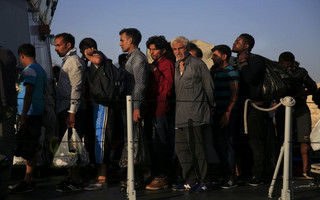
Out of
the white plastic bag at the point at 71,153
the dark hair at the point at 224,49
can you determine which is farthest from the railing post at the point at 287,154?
the white plastic bag at the point at 71,153

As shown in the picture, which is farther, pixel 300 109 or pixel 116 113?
pixel 300 109

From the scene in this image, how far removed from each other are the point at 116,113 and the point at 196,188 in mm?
1330

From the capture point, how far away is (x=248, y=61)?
8039mm

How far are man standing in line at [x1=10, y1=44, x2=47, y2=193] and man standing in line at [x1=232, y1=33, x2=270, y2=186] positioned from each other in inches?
97.6

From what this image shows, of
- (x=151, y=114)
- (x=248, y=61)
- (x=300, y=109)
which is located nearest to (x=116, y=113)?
(x=151, y=114)

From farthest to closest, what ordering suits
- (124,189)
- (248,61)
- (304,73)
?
1. (304,73)
2. (248,61)
3. (124,189)

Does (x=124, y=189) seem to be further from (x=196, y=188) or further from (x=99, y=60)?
(x=99, y=60)

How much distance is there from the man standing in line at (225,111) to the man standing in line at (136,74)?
3.13 ft

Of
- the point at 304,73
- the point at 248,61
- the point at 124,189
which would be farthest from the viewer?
the point at 304,73

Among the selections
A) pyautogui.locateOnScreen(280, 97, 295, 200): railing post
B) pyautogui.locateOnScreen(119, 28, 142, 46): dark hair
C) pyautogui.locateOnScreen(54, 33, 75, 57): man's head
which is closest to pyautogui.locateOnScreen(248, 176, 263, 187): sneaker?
pyautogui.locateOnScreen(280, 97, 295, 200): railing post

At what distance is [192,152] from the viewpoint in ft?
24.5

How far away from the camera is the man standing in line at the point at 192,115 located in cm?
736

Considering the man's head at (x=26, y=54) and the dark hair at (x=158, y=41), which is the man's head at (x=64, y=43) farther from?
the dark hair at (x=158, y=41)

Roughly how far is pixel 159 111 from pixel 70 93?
1.09 m
